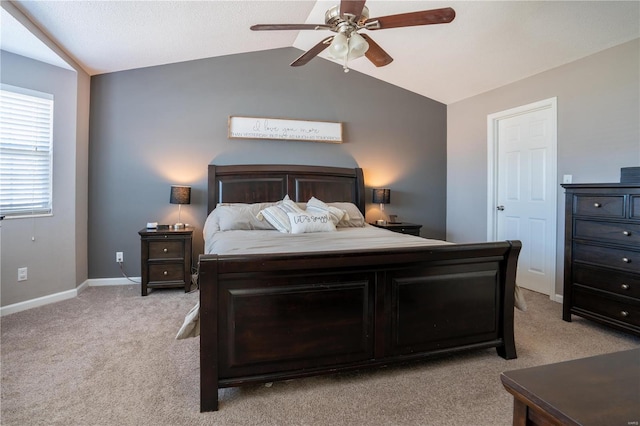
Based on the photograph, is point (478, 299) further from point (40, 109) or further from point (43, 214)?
point (40, 109)

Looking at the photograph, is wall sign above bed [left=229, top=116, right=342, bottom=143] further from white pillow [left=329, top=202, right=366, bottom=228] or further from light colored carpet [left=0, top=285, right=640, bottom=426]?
light colored carpet [left=0, top=285, right=640, bottom=426]

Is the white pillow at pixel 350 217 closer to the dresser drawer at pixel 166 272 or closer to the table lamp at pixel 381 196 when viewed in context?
the table lamp at pixel 381 196

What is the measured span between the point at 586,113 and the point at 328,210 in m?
2.80

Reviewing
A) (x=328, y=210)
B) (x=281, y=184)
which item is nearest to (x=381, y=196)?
(x=328, y=210)

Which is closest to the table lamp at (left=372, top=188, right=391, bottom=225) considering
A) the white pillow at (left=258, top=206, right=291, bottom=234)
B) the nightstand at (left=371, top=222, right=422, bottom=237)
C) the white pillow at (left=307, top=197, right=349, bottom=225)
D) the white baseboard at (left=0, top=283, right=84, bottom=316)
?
the nightstand at (left=371, top=222, right=422, bottom=237)

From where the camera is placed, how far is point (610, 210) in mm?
2541

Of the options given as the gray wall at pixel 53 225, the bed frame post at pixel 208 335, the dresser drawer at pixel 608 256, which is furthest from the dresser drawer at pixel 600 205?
the gray wall at pixel 53 225

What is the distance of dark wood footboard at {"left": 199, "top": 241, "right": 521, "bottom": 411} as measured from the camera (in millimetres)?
1620

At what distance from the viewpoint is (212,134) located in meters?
4.04

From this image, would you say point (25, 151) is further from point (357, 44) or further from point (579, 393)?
point (579, 393)

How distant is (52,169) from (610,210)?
17.0 feet

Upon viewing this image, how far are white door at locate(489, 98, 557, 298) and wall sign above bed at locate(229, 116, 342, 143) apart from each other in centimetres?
218

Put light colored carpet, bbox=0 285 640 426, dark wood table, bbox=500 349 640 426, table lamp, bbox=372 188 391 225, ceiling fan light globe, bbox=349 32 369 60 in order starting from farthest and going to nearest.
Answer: table lamp, bbox=372 188 391 225, ceiling fan light globe, bbox=349 32 369 60, light colored carpet, bbox=0 285 640 426, dark wood table, bbox=500 349 640 426

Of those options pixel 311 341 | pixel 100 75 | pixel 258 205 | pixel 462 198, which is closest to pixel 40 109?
pixel 100 75
